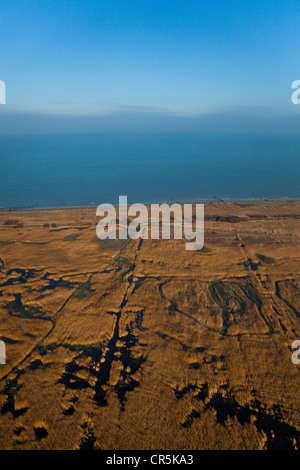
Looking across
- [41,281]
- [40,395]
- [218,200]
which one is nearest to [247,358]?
[40,395]

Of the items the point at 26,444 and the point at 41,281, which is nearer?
the point at 26,444

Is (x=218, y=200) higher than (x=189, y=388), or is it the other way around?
(x=218, y=200)

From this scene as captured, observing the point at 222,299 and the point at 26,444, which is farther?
the point at 222,299

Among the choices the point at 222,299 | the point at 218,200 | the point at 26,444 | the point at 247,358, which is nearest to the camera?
the point at 26,444

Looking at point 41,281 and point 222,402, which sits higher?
point 41,281

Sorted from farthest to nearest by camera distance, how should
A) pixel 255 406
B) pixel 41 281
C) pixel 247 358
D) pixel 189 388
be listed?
pixel 41 281 < pixel 247 358 < pixel 189 388 < pixel 255 406

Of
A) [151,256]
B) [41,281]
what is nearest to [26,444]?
[41,281]

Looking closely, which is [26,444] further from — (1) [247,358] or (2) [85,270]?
(2) [85,270]
